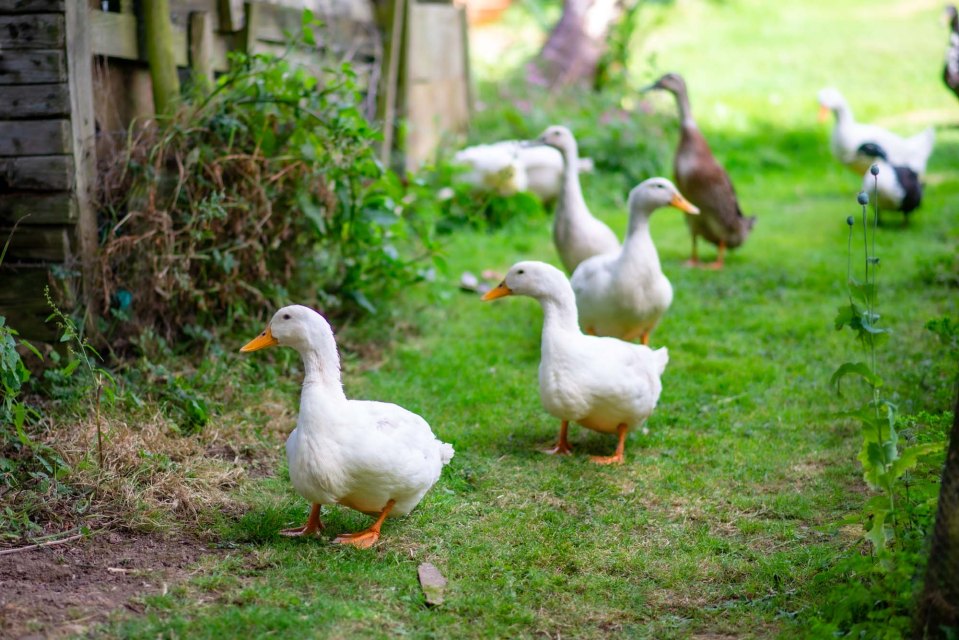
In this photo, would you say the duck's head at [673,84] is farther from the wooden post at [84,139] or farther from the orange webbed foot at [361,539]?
the orange webbed foot at [361,539]

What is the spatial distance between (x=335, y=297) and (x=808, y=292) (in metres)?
3.70

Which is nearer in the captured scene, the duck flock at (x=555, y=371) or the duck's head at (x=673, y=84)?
the duck flock at (x=555, y=371)

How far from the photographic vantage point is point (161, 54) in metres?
5.33

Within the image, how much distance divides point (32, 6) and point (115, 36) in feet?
1.84

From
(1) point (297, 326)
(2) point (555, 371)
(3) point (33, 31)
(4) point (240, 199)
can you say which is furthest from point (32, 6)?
(2) point (555, 371)

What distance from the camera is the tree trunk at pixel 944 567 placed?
269 centimetres

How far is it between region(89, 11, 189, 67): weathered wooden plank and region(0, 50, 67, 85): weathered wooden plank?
1.11ft

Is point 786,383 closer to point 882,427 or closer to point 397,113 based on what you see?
point 882,427

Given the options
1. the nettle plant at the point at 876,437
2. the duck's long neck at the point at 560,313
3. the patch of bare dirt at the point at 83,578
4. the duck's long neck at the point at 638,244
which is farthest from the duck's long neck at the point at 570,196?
the patch of bare dirt at the point at 83,578

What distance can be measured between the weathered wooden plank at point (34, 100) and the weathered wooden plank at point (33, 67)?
33 mm

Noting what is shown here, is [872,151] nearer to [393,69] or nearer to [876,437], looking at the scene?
[393,69]

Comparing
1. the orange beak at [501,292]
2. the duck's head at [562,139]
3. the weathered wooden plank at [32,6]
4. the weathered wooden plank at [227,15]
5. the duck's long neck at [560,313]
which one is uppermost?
the weathered wooden plank at [227,15]

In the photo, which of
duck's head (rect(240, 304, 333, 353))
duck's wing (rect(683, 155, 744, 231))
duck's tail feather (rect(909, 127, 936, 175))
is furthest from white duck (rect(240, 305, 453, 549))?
duck's tail feather (rect(909, 127, 936, 175))

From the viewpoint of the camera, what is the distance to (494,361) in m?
6.08
